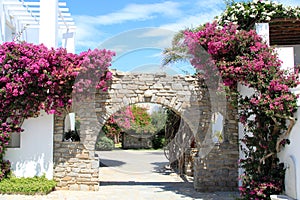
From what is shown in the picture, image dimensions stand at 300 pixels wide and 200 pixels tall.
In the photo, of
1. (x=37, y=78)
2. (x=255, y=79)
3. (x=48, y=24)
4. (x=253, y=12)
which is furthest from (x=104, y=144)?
(x=255, y=79)

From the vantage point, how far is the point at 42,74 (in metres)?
9.45

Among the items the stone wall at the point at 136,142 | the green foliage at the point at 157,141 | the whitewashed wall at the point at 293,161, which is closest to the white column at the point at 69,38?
the whitewashed wall at the point at 293,161

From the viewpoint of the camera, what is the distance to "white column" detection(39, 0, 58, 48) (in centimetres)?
1061

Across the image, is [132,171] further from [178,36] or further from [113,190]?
[178,36]

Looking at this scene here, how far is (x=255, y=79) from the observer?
764cm

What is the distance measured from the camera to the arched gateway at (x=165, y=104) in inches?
404

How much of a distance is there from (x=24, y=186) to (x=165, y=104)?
490cm

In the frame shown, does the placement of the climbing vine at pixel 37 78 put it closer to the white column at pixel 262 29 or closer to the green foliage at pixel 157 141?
the white column at pixel 262 29

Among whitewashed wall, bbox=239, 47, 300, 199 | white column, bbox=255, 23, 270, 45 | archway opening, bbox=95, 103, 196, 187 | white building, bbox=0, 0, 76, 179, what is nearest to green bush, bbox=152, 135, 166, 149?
archway opening, bbox=95, 103, 196, 187

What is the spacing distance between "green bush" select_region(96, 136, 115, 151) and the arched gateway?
15.7 m

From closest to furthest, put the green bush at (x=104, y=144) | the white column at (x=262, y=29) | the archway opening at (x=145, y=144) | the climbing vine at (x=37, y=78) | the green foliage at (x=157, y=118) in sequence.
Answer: the white column at (x=262, y=29) < the climbing vine at (x=37, y=78) < the archway opening at (x=145, y=144) < the green bush at (x=104, y=144) < the green foliage at (x=157, y=118)

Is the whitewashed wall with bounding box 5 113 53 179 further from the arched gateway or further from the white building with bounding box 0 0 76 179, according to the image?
the arched gateway

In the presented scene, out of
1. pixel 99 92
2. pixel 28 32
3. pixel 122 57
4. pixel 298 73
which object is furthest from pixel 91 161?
pixel 28 32

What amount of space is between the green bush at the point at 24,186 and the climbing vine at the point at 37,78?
406 mm
